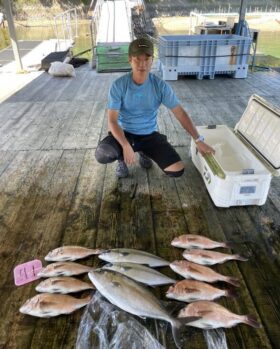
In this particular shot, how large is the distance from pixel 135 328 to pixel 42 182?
5.67 ft

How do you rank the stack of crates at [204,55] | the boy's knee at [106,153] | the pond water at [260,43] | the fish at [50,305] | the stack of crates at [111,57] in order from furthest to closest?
the pond water at [260,43] → the stack of crates at [111,57] → the stack of crates at [204,55] → the boy's knee at [106,153] → the fish at [50,305]

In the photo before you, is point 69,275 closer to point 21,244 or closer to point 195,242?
point 21,244

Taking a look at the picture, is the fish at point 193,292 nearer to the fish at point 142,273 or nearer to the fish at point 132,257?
the fish at point 142,273

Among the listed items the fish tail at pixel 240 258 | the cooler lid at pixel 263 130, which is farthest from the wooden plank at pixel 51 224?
the cooler lid at pixel 263 130

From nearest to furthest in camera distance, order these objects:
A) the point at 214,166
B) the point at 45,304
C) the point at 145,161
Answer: the point at 45,304 < the point at 214,166 < the point at 145,161

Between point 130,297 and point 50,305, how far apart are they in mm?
409

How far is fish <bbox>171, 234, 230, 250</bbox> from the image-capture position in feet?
6.30

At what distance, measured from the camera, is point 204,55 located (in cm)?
605

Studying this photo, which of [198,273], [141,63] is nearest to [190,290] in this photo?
[198,273]

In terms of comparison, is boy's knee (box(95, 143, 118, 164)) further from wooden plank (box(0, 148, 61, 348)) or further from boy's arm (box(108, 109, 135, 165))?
wooden plank (box(0, 148, 61, 348))

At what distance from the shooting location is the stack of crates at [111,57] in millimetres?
7266

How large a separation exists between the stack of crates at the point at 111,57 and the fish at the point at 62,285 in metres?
6.50

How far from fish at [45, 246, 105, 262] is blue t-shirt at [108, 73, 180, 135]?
46.4 inches

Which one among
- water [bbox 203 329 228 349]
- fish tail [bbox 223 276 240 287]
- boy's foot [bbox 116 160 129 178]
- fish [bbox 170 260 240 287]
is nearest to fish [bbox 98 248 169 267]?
fish [bbox 170 260 240 287]
